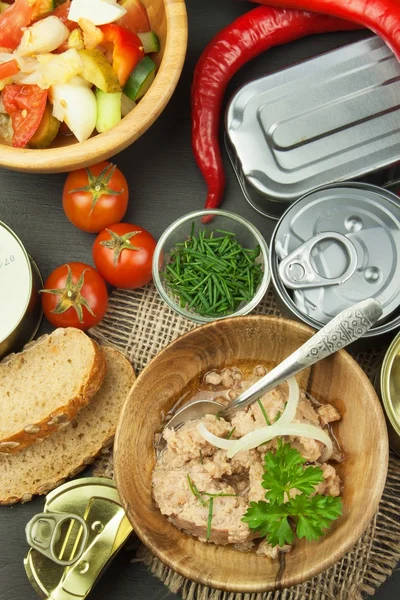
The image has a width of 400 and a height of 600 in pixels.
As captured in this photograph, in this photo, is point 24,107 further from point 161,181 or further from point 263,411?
point 263,411

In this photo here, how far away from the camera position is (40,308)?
3.07 m

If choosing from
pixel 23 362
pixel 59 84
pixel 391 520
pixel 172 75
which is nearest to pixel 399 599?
pixel 391 520

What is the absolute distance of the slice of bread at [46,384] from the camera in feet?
9.19

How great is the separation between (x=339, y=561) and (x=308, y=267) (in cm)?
117

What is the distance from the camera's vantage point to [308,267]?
107 inches

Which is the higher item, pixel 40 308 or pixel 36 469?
pixel 40 308

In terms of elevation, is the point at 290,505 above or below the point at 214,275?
below

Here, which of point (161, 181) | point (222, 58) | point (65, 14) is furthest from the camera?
point (161, 181)

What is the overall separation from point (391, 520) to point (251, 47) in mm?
2013

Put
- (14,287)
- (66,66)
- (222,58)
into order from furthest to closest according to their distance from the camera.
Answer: (222,58) < (14,287) < (66,66)

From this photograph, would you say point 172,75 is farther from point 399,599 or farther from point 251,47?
point 399,599

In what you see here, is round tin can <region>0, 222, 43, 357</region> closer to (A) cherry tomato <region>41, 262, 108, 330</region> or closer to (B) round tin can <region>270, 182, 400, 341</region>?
(A) cherry tomato <region>41, 262, 108, 330</region>

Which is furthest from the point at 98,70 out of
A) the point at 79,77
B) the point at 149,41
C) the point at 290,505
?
the point at 290,505

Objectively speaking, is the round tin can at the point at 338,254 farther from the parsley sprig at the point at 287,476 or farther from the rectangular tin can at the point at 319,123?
the parsley sprig at the point at 287,476
